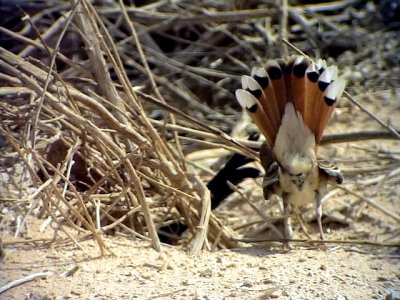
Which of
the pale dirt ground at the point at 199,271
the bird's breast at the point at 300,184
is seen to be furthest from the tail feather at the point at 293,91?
the pale dirt ground at the point at 199,271

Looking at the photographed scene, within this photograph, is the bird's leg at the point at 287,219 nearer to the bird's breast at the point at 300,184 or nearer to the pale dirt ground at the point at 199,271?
the bird's breast at the point at 300,184

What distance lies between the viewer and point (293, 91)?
12.4 feet

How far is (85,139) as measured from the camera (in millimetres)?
3730

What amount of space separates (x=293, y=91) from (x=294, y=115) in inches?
5.6

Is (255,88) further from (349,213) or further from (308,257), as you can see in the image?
(349,213)

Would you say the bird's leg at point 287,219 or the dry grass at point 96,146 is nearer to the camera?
the dry grass at point 96,146

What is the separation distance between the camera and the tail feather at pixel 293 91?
12.0 feet

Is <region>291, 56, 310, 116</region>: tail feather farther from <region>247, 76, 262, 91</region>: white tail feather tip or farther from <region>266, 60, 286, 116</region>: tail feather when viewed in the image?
<region>247, 76, 262, 91</region>: white tail feather tip

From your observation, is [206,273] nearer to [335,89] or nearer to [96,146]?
[96,146]

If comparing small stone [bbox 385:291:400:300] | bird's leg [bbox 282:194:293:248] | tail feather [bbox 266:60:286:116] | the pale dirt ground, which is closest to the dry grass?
the pale dirt ground

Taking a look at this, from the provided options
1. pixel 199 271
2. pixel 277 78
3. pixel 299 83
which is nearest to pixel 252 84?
pixel 277 78

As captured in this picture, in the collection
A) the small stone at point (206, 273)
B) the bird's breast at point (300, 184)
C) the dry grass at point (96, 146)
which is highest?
the dry grass at point (96, 146)

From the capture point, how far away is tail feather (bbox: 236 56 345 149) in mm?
3666

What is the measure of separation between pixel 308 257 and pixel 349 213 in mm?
1105
